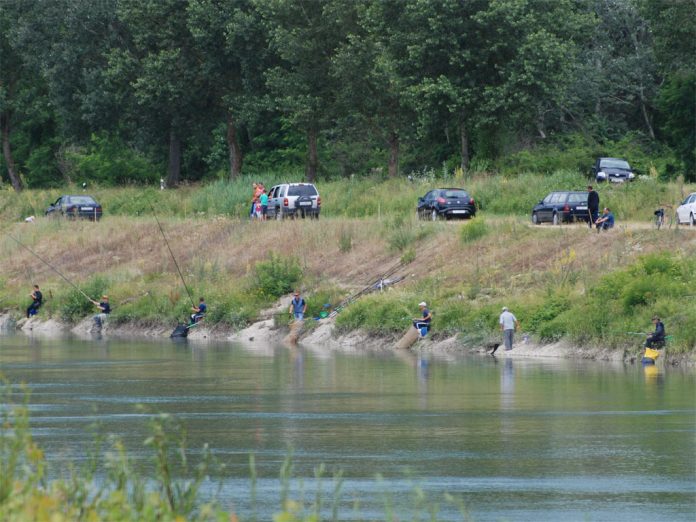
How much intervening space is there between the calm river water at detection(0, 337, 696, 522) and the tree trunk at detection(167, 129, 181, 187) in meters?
47.5

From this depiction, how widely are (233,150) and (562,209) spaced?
32.6 meters

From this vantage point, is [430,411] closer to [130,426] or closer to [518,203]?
[130,426]

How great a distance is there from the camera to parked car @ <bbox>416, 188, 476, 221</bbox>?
201 feet

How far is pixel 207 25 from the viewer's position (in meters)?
79.5

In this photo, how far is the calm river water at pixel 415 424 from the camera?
1781cm

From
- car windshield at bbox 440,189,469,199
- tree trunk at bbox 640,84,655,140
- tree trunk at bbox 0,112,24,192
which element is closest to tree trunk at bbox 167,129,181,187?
tree trunk at bbox 0,112,24,192

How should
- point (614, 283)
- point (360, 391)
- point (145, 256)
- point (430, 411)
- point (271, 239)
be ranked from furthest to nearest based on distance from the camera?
point (145, 256) → point (271, 239) → point (614, 283) → point (360, 391) → point (430, 411)

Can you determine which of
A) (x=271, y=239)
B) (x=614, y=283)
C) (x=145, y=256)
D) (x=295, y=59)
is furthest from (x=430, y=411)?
(x=295, y=59)

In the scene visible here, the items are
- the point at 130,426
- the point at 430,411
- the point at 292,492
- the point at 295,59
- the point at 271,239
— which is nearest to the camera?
the point at 292,492

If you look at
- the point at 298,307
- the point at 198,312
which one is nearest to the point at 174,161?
the point at 198,312

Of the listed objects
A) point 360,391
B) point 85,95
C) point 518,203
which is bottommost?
point 360,391

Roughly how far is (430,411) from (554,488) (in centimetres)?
867

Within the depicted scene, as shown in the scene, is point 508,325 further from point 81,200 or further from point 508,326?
point 81,200

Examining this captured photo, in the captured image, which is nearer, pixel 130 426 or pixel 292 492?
pixel 292 492
